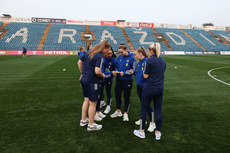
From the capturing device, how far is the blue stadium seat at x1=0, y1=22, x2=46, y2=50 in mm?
36000

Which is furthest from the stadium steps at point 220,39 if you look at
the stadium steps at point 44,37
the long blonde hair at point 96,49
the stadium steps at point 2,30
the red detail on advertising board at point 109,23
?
the stadium steps at point 2,30

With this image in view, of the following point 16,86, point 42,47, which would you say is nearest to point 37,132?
point 16,86

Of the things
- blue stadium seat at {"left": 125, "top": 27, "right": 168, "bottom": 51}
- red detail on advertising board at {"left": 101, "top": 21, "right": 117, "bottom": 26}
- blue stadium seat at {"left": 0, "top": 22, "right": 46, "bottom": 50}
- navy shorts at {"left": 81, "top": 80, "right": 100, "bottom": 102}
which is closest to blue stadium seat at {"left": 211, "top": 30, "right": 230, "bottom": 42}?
blue stadium seat at {"left": 125, "top": 27, "right": 168, "bottom": 51}

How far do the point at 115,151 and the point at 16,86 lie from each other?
23.3ft

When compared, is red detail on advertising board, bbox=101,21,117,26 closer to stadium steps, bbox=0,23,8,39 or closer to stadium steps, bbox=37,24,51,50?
stadium steps, bbox=37,24,51,50

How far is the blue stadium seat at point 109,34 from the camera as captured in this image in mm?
43228

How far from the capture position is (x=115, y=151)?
10.4 feet

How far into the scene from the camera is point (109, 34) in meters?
46.4

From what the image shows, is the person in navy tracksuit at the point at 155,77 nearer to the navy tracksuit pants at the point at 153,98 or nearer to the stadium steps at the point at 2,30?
the navy tracksuit pants at the point at 153,98

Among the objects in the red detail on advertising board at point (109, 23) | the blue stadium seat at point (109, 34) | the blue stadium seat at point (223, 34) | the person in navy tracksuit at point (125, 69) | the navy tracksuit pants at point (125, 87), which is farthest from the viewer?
the blue stadium seat at point (223, 34)

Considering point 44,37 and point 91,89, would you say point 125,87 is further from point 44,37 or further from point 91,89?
point 44,37

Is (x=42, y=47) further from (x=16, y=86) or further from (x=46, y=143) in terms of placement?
(x=46, y=143)

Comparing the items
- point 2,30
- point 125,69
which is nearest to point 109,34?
point 2,30

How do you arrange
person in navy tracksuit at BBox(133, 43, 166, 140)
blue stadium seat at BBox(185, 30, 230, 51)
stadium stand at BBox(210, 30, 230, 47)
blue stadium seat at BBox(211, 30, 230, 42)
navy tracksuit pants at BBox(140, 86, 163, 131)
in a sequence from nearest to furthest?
person in navy tracksuit at BBox(133, 43, 166, 140), navy tracksuit pants at BBox(140, 86, 163, 131), blue stadium seat at BBox(185, 30, 230, 51), stadium stand at BBox(210, 30, 230, 47), blue stadium seat at BBox(211, 30, 230, 42)
